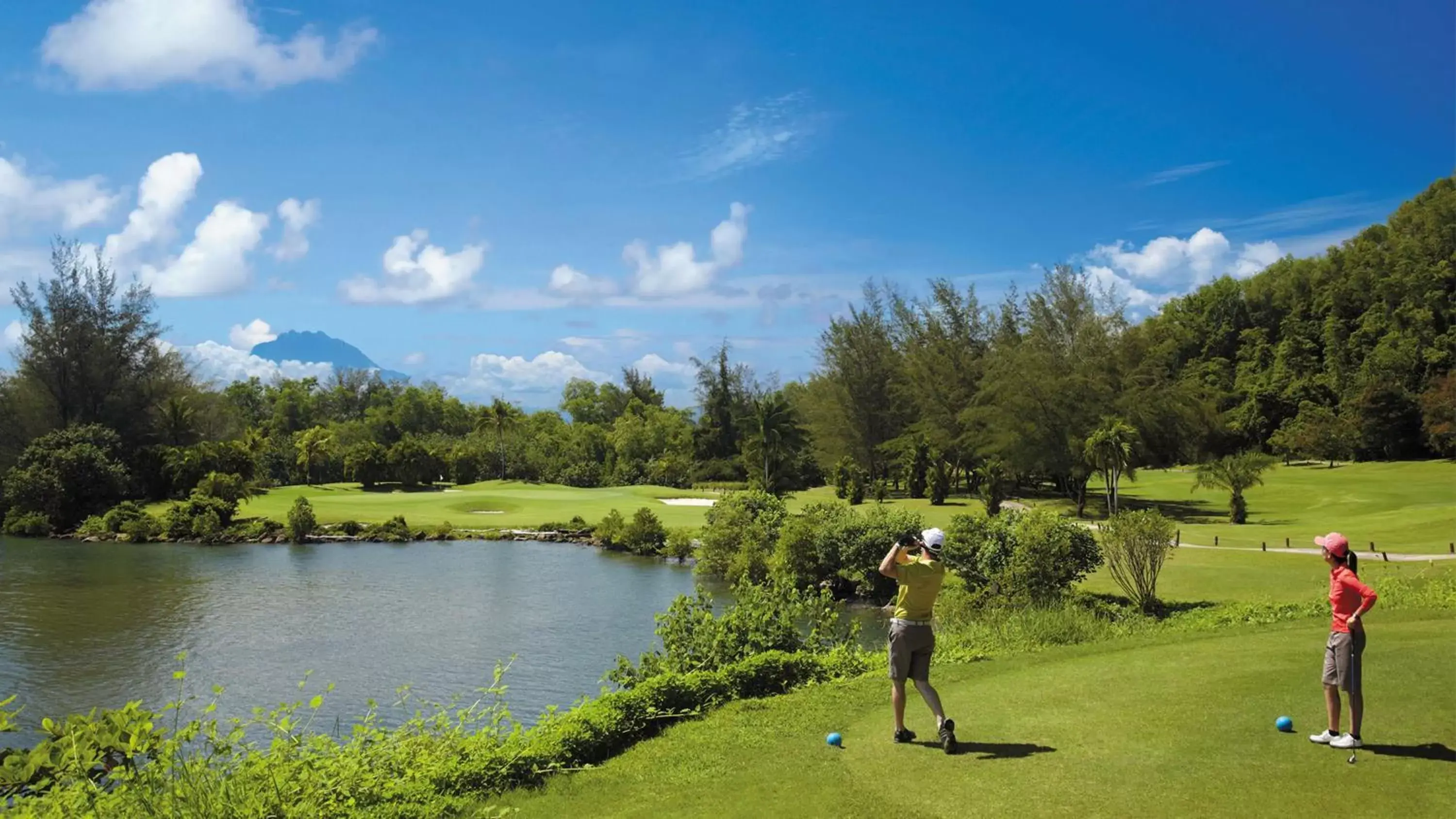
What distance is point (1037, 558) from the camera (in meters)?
21.5

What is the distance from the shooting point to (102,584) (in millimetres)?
34281

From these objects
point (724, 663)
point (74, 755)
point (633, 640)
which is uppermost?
point (74, 755)

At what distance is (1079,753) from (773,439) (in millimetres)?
57728

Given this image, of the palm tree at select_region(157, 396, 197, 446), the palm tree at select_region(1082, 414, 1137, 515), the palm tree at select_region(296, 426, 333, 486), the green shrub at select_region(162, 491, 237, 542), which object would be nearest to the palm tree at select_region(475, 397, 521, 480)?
the palm tree at select_region(296, 426, 333, 486)

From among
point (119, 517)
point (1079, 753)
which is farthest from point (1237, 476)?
point (119, 517)

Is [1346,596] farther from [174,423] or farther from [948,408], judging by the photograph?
[174,423]

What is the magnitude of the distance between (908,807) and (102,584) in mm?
37067

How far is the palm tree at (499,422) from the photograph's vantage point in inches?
3356

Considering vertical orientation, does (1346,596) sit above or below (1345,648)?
above

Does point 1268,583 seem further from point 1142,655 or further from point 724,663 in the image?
point 724,663

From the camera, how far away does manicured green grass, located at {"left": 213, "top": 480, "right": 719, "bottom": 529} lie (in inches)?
2127

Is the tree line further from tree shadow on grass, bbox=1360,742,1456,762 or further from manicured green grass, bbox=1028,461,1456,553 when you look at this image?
tree shadow on grass, bbox=1360,742,1456,762

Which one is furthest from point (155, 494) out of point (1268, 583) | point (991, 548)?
point (1268, 583)

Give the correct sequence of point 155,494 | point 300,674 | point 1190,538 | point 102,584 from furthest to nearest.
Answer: point 155,494
point 102,584
point 1190,538
point 300,674
